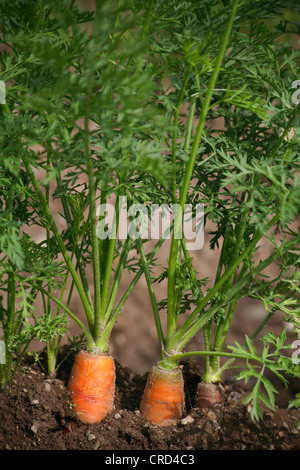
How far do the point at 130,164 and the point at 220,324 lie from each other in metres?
0.46

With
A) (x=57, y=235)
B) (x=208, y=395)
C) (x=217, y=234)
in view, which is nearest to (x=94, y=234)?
(x=57, y=235)

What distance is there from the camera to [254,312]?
1460 mm

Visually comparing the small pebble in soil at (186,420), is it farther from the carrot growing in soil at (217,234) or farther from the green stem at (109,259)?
the green stem at (109,259)

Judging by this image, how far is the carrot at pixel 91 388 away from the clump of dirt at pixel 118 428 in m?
0.02

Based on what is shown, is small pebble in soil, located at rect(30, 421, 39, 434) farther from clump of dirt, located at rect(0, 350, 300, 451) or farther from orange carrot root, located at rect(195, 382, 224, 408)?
orange carrot root, located at rect(195, 382, 224, 408)

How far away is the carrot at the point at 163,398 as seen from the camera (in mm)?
1020

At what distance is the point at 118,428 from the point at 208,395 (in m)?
0.20

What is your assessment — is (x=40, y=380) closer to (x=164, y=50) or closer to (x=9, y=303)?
(x=9, y=303)

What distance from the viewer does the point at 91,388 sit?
103 cm

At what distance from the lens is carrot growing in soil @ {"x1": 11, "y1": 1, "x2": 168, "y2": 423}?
69cm

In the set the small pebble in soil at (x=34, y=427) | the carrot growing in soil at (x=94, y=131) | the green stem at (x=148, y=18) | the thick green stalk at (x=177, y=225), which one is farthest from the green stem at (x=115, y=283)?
the green stem at (x=148, y=18)

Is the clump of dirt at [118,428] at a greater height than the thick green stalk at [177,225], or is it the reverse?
the thick green stalk at [177,225]

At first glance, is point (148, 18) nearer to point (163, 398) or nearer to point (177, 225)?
point (177, 225)

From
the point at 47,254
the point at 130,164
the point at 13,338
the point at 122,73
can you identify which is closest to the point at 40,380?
the point at 13,338
